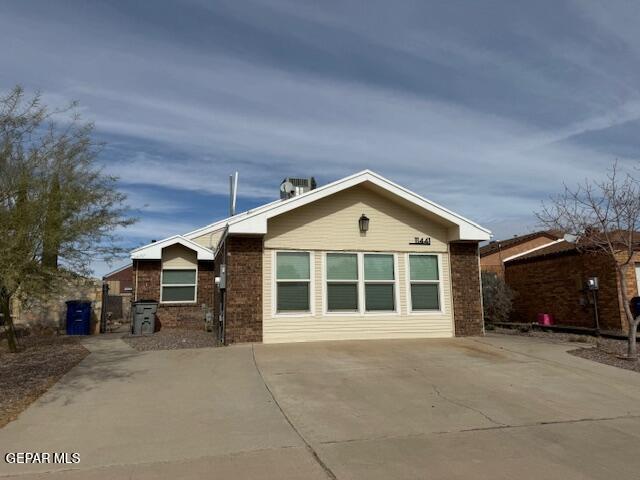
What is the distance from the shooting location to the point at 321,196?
39.1 feet

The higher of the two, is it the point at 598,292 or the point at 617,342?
the point at 598,292

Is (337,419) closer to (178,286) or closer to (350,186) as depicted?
(350,186)

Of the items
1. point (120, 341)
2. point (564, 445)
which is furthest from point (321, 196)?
point (564, 445)

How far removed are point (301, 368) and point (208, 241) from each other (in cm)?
1317

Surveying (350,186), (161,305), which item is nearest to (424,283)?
(350,186)

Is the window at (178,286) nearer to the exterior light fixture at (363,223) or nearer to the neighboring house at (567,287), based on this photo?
the exterior light fixture at (363,223)

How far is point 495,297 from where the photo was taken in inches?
711

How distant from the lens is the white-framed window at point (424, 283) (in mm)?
12695

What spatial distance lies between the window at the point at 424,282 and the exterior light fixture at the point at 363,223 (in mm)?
1487

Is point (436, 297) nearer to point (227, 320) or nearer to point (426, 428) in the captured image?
point (227, 320)

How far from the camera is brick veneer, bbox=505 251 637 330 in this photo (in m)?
15.1

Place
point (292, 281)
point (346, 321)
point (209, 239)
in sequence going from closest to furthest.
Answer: point (292, 281)
point (346, 321)
point (209, 239)

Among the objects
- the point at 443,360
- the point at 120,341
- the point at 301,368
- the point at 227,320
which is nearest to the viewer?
the point at 301,368

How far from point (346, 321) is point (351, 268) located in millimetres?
1342
